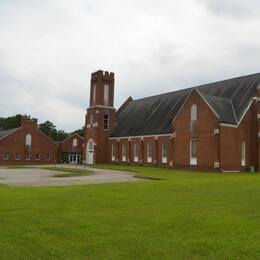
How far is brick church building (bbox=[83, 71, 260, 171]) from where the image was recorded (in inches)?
1625

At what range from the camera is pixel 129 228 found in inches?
357

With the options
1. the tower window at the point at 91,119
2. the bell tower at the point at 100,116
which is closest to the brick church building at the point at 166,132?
the bell tower at the point at 100,116

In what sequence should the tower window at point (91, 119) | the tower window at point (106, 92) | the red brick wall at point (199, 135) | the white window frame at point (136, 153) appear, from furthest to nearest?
the tower window at point (91, 119) → the tower window at point (106, 92) → the white window frame at point (136, 153) → the red brick wall at point (199, 135)

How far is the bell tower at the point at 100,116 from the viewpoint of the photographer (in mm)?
64000

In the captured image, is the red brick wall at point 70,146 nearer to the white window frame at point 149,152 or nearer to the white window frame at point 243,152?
the white window frame at point 149,152

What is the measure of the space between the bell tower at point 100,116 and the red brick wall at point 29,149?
773 centimetres

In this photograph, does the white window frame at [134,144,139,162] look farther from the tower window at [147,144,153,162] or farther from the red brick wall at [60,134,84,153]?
the red brick wall at [60,134,84,153]

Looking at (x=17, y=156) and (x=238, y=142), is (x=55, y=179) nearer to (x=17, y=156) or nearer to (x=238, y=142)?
(x=238, y=142)

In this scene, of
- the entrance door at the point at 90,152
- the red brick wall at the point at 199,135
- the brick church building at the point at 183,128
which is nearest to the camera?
the red brick wall at the point at 199,135

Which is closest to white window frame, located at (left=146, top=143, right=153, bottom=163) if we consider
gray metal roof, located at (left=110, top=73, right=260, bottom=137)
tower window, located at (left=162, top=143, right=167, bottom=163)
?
gray metal roof, located at (left=110, top=73, right=260, bottom=137)

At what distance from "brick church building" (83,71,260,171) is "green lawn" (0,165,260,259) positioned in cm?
2774

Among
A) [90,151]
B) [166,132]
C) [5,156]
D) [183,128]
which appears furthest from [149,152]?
[5,156]

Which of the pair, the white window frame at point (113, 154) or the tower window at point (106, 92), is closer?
the white window frame at point (113, 154)

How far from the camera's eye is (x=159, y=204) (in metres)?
12.9
